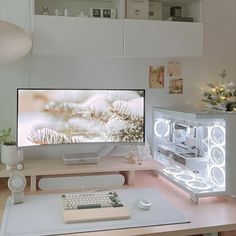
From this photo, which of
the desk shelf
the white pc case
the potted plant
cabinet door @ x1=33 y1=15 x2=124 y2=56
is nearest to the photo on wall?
the white pc case

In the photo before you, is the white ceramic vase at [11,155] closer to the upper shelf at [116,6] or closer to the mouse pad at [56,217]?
the mouse pad at [56,217]

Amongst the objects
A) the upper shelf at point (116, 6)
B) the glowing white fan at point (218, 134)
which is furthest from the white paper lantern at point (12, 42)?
the glowing white fan at point (218, 134)

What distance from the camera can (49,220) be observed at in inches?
50.3

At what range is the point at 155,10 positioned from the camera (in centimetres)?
203

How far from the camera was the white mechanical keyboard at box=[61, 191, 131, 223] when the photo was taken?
1.28m

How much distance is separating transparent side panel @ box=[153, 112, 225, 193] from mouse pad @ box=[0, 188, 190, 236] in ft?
0.77

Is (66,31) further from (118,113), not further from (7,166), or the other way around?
(7,166)

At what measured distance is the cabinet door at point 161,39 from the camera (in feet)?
6.01

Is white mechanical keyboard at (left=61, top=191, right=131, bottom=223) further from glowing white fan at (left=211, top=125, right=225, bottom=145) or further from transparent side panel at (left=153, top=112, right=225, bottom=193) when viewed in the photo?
glowing white fan at (left=211, top=125, right=225, bottom=145)

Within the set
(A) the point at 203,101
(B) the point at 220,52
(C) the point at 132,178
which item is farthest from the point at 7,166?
(B) the point at 220,52

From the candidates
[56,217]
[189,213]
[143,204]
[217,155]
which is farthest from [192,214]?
[56,217]

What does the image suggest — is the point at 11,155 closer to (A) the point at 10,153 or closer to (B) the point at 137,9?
(A) the point at 10,153

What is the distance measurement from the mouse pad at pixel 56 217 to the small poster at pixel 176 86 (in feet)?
2.85

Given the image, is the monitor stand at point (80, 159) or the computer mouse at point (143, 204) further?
the monitor stand at point (80, 159)
